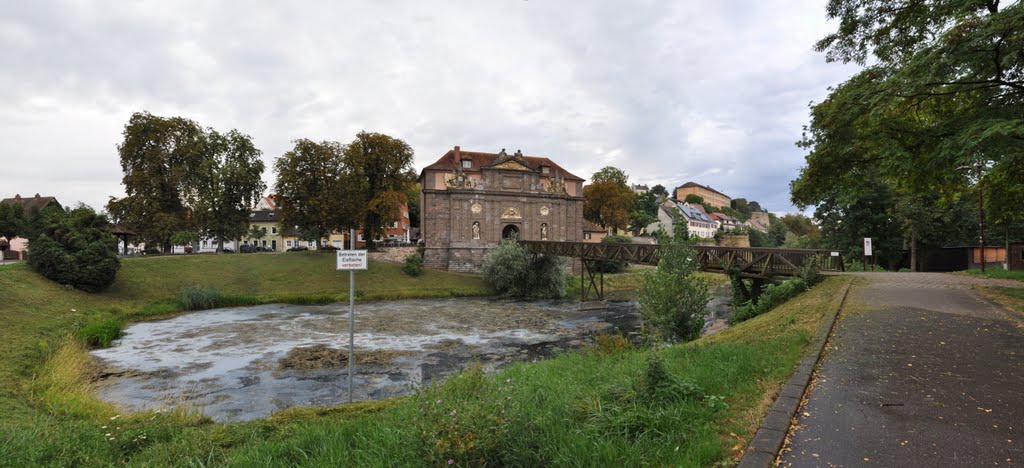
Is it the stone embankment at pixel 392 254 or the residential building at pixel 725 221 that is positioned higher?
the residential building at pixel 725 221

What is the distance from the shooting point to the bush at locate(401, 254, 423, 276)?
133ft

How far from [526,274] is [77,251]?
90.4 feet

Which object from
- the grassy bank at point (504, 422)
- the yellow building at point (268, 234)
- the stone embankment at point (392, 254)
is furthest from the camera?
the yellow building at point (268, 234)

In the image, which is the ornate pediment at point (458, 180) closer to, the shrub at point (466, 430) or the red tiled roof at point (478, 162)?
the red tiled roof at point (478, 162)

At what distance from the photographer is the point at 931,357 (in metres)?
6.38

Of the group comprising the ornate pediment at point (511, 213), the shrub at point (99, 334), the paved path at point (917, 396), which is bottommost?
the shrub at point (99, 334)

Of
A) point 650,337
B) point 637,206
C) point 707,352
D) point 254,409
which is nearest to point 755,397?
point 707,352

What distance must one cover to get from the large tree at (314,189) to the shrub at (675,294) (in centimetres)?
3479

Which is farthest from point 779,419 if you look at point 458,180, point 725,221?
point 725,221

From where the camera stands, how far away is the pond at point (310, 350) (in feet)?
37.5

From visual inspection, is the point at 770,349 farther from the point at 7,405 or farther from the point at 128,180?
the point at 128,180

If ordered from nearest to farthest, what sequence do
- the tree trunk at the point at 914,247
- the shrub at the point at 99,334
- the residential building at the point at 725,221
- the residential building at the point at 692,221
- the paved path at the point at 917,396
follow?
the paved path at the point at 917,396 < the shrub at the point at 99,334 < the tree trunk at the point at 914,247 < the residential building at the point at 692,221 < the residential building at the point at 725,221

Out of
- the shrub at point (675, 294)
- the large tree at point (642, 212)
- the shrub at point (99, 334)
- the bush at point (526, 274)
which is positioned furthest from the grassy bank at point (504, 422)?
the large tree at point (642, 212)

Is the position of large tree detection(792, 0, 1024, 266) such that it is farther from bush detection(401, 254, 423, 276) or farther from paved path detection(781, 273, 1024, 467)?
bush detection(401, 254, 423, 276)
